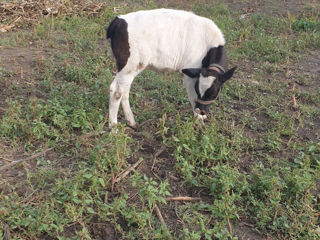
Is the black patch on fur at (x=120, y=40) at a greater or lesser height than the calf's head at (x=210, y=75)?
greater

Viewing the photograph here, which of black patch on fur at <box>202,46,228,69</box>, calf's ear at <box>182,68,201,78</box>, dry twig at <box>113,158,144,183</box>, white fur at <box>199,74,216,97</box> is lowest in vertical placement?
dry twig at <box>113,158,144,183</box>

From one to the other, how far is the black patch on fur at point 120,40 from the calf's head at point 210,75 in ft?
2.71

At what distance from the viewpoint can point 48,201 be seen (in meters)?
3.49

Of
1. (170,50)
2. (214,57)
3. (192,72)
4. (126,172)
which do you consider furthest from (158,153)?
(214,57)

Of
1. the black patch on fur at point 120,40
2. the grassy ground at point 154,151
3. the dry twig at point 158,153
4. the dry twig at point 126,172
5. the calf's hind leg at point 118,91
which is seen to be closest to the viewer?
the grassy ground at point 154,151

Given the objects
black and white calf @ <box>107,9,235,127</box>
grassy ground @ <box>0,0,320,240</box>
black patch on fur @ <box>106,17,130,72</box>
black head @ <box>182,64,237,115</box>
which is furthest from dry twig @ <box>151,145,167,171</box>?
black patch on fur @ <box>106,17,130,72</box>

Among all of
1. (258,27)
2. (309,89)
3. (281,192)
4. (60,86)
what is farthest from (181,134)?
(258,27)

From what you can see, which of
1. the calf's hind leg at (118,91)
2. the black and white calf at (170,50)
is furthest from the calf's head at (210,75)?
the calf's hind leg at (118,91)

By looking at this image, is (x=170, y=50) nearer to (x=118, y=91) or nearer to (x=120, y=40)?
(x=120, y=40)

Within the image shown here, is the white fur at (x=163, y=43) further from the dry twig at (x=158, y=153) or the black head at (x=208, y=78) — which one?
the dry twig at (x=158, y=153)

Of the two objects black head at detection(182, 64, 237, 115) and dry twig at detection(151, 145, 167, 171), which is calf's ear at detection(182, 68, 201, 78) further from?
dry twig at detection(151, 145, 167, 171)

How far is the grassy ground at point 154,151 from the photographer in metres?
3.43

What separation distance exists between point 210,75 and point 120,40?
130 centimetres

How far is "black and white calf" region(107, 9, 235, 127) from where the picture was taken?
4.76 meters
